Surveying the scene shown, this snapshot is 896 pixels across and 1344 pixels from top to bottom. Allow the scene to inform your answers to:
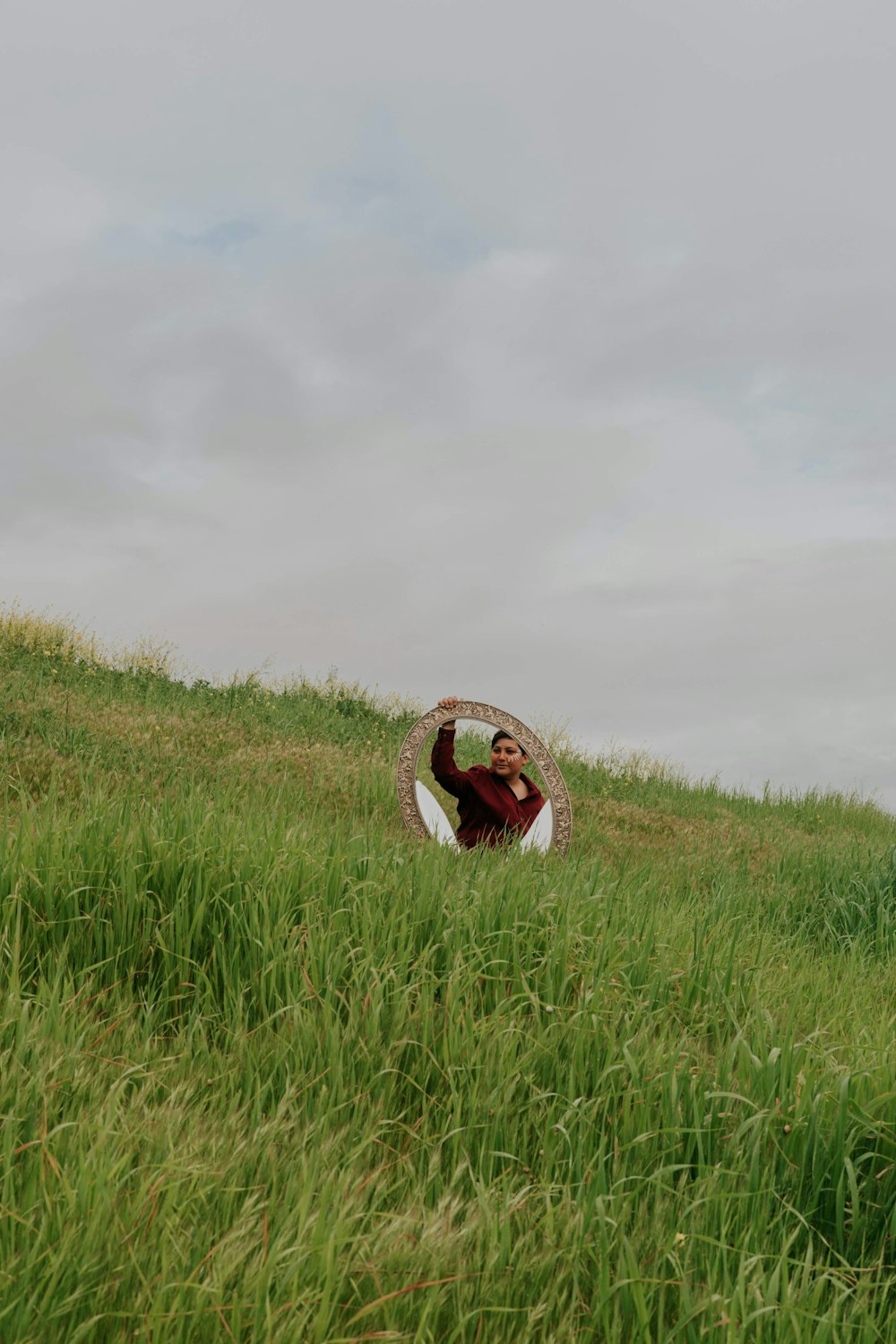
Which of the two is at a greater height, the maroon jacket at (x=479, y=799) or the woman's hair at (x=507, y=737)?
the woman's hair at (x=507, y=737)

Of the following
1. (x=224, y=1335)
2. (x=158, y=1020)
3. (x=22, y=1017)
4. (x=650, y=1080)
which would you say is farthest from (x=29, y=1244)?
(x=650, y=1080)

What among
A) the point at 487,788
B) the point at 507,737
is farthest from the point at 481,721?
the point at 487,788

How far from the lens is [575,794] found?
13.2 meters

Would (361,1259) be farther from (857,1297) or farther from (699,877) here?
(699,877)

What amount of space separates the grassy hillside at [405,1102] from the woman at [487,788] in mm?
2051

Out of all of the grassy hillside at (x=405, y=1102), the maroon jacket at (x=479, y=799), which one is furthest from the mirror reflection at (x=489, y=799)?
the grassy hillside at (x=405, y=1102)

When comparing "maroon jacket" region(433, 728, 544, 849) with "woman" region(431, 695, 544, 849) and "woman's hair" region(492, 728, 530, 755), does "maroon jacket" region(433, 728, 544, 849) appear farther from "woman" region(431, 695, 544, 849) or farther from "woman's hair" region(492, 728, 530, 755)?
"woman's hair" region(492, 728, 530, 755)

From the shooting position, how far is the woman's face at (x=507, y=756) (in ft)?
26.6

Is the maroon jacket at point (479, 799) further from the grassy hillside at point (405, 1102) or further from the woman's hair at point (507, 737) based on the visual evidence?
the grassy hillside at point (405, 1102)

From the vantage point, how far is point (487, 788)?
26.6 ft

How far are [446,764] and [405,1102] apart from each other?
4674 mm

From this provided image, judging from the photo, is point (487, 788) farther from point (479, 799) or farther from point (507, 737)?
point (507, 737)

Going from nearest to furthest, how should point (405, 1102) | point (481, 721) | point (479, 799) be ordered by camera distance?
point (405, 1102) → point (481, 721) → point (479, 799)

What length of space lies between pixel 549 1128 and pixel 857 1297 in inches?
36.6
